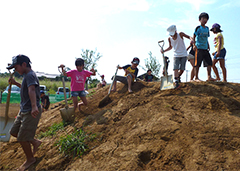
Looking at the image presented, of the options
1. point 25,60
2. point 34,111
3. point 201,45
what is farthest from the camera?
point 201,45

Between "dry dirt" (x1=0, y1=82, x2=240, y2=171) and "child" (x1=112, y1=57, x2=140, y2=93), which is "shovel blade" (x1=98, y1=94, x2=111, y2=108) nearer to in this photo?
"dry dirt" (x1=0, y1=82, x2=240, y2=171)

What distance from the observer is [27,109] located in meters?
2.85

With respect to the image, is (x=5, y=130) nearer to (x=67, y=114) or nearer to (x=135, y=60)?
(x=67, y=114)

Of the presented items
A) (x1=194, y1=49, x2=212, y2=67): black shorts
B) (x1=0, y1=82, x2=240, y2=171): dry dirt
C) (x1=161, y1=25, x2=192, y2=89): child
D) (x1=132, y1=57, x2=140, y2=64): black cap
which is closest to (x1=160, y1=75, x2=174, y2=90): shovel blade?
(x1=0, y1=82, x2=240, y2=171): dry dirt

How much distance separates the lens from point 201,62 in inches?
179

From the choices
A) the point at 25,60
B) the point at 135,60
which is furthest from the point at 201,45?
Result: the point at 25,60

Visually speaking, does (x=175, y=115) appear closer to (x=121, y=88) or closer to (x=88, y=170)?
(x=88, y=170)

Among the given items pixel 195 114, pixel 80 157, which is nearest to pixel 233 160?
pixel 195 114

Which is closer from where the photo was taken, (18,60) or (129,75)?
(18,60)

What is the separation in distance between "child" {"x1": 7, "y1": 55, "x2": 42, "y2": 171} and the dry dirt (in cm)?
39

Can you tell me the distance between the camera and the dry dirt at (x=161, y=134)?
2336mm

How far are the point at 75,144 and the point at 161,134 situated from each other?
146 cm

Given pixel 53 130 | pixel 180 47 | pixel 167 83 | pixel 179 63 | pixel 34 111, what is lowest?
pixel 53 130

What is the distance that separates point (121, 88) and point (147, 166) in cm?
315
